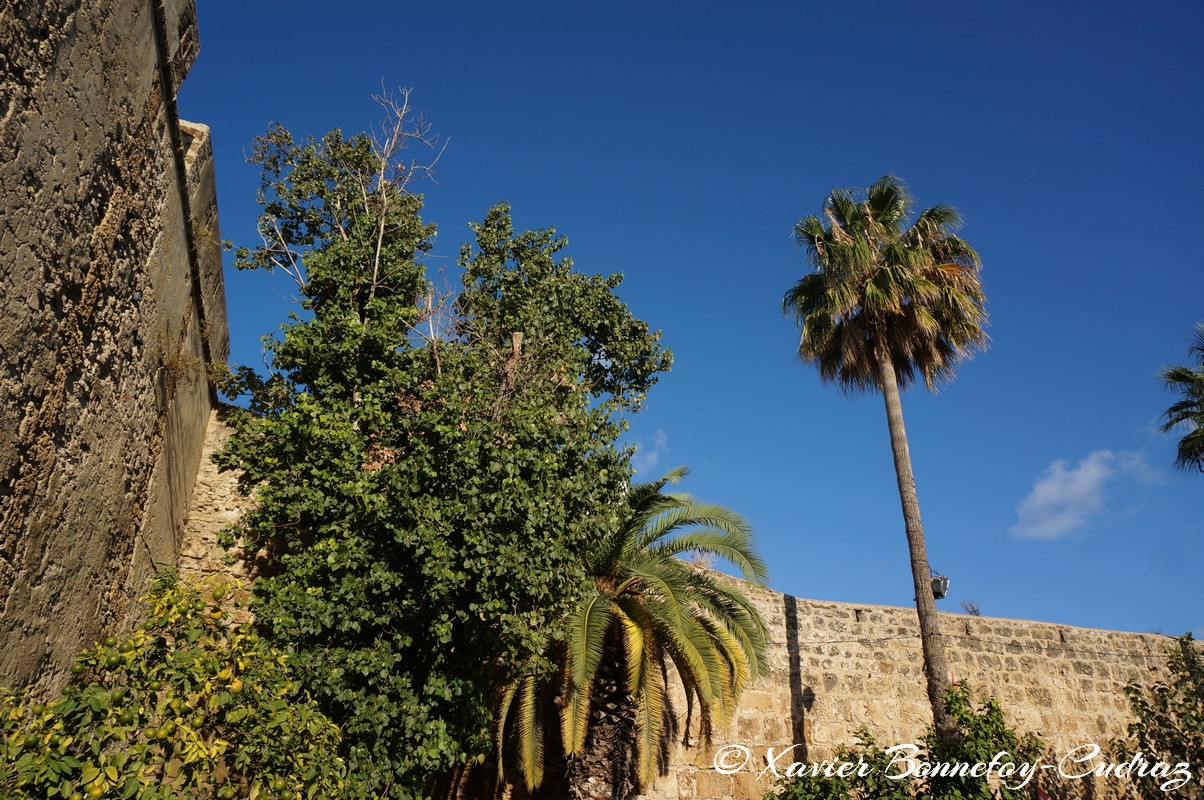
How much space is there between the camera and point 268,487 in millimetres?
7551

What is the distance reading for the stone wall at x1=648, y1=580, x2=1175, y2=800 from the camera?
10.8 m

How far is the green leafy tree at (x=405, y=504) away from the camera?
22.4 feet

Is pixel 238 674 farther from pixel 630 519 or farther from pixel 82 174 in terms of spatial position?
pixel 630 519

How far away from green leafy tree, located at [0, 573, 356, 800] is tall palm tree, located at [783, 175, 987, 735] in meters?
7.81

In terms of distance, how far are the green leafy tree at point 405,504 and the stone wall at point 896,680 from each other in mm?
4150

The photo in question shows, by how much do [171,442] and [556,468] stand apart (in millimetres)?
3397

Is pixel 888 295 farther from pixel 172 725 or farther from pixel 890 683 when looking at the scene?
pixel 172 725

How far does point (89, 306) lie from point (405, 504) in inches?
117

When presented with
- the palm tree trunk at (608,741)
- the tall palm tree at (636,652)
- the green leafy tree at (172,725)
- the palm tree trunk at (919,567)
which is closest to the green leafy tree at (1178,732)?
the palm tree trunk at (919,567)

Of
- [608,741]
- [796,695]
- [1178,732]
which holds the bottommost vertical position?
[608,741]

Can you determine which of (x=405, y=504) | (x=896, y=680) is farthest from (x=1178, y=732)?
(x=405, y=504)

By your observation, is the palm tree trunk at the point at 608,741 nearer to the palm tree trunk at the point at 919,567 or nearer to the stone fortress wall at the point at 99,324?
the palm tree trunk at the point at 919,567

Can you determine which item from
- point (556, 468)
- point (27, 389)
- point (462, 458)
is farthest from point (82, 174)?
point (556, 468)

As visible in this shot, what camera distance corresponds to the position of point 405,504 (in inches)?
276
